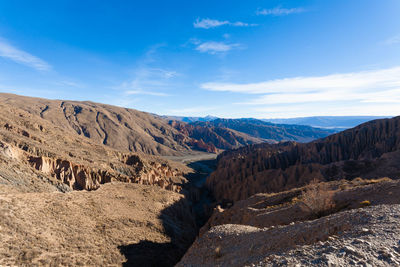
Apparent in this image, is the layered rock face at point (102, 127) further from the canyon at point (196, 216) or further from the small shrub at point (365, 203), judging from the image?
the small shrub at point (365, 203)

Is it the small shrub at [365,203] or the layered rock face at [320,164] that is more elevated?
the small shrub at [365,203]

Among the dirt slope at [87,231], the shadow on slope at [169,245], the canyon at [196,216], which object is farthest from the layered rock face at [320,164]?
the dirt slope at [87,231]

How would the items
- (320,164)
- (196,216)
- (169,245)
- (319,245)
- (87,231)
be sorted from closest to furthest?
(319,245)
(87,231)
(169,245)
(196,216)
(320,164)

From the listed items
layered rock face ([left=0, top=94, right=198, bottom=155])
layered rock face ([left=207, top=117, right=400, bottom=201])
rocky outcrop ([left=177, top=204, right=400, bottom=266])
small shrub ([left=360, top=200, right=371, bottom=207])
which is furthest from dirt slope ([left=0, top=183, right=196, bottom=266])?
layered rock face ([left=0, top=94, right=198, bottom=155])

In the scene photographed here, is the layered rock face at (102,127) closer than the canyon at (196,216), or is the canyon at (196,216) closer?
the canyon at (196,216)

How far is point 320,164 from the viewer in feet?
132

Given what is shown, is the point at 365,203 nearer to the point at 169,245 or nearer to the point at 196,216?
the point at 169,245

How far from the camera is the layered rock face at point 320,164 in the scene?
32.1 metres

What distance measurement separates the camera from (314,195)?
14914mm

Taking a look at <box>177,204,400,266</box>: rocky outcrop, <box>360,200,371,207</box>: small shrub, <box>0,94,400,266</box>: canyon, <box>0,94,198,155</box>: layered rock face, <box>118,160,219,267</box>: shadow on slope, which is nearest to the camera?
<box>177,204,400,266</box>: rocky outcrop

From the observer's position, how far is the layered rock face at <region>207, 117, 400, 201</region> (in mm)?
32062

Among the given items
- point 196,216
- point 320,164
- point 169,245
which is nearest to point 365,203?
point 169,245

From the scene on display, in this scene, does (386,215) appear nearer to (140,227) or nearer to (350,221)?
(350,221)

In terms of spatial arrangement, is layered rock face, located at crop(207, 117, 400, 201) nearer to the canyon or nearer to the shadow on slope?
the canyon
